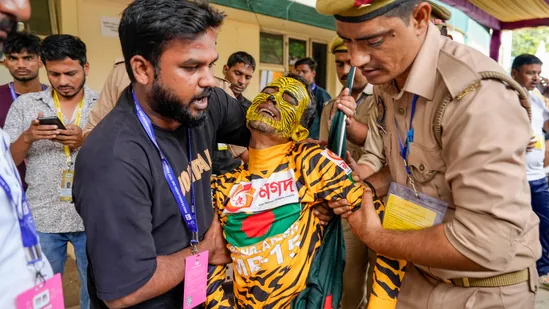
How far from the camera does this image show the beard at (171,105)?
4.80 ft

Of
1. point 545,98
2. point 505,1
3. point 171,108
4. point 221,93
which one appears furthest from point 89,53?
point 505,1

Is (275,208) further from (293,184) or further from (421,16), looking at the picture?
(421,16)

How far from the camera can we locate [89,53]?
5.05 meters

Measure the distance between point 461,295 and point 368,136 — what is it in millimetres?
866

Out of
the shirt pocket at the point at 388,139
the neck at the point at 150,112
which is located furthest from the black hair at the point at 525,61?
the neck at the point at 150,112

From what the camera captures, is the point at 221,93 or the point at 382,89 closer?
the point at 382,89

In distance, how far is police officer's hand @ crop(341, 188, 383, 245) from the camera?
1604 mm

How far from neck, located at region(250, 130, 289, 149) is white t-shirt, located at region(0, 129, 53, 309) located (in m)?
1.04

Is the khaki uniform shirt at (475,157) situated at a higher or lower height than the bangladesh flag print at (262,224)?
higher

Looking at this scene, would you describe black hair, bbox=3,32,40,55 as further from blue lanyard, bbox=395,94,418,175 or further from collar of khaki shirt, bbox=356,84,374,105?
blue lanyard, bbox=395,94,418,175

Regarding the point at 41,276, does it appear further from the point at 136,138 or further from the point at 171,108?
the point at 171,108

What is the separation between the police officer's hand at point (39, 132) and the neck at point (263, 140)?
142 centimetres

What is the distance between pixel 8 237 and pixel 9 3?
0.61 meters

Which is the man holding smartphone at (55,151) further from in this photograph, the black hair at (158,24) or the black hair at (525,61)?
the black hair at (525,61)
